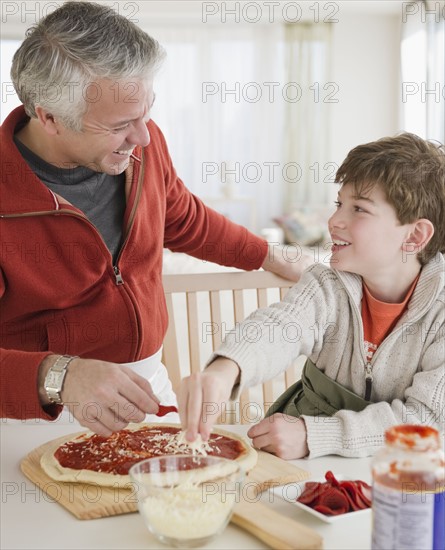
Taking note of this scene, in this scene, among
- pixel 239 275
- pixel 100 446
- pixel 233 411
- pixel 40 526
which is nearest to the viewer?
pixel 40 526

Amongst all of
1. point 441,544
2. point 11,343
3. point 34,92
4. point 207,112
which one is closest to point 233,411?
point 11,343

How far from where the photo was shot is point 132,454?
1.28m

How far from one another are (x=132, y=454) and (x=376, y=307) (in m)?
0.58

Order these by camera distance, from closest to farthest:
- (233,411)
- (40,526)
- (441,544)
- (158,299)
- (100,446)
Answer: (441,544)
(40,526)
(100,446)
(158,299)
(233,411)

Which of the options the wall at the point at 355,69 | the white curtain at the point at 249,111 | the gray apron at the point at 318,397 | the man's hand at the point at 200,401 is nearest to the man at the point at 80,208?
the man's hand at the point at 200,401

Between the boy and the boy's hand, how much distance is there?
0.09 feet

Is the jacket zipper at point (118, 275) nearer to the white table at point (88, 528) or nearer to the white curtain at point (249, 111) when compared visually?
the white table at point (88, 528)

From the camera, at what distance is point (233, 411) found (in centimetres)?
221

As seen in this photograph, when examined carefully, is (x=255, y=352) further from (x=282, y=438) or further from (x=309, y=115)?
(x=309, y=115)

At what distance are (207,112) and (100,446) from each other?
739 centimetres

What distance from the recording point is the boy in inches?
55.9

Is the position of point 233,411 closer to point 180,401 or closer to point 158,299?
point 158,299

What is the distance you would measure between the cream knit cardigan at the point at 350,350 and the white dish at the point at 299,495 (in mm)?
157

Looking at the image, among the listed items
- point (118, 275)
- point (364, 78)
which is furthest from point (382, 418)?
point (364, 78)
